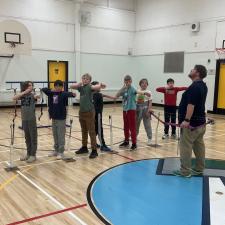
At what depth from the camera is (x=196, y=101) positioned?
15.5ft

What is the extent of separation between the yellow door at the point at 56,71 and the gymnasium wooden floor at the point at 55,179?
7636 mm

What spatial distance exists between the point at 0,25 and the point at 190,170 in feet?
28.9

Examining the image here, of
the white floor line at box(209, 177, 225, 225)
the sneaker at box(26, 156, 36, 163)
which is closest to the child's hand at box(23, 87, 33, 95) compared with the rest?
the sneaker at box(26, 156, 36, 163)

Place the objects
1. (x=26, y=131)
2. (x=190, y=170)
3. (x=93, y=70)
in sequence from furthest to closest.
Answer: (x=93, y=70) < (x=26, y=131) < (x=190, y=170)

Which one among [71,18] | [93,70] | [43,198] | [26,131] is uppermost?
[71,18]

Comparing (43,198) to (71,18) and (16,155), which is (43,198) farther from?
(71,18)

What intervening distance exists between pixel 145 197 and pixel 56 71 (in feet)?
41.8

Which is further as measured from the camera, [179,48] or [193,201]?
[179,48]

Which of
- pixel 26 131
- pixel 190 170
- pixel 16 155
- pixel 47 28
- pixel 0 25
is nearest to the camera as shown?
pixel 190 170

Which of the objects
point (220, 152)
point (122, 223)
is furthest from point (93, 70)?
point (122, 223)


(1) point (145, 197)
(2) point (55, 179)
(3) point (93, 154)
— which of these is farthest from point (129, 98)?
(1) point (145, 197)

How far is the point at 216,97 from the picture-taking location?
46.6ft

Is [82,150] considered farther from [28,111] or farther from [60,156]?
[28,111]

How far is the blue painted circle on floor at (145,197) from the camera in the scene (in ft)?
11.9
